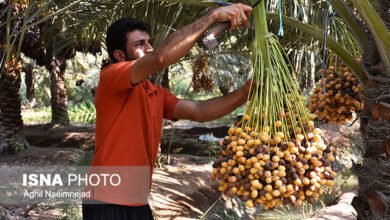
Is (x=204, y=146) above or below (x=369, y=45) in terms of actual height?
below

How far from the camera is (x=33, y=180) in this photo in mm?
6199

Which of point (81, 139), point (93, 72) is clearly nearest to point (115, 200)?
point (81, 139)

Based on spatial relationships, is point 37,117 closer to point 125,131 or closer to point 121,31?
point 121,31

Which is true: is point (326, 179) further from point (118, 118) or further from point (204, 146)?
point (204, 146)

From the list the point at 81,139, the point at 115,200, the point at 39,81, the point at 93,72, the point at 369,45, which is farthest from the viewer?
the point at 39,81

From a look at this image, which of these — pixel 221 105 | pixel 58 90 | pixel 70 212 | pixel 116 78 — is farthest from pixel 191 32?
pixel 58 90

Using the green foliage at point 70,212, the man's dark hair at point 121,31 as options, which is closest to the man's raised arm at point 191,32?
the man's dark hair at point 121,31

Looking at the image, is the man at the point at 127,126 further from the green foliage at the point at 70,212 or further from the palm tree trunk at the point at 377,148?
the green foliage at the point at 70,212

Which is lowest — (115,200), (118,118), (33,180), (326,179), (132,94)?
(33,180)

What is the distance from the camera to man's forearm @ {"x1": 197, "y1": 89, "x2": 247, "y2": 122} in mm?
1815

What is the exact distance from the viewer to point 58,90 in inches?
394

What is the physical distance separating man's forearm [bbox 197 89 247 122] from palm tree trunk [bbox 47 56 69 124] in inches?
333

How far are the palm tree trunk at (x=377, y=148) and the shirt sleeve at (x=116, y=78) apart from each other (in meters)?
1.08

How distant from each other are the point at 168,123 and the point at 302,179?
9.75 meters
